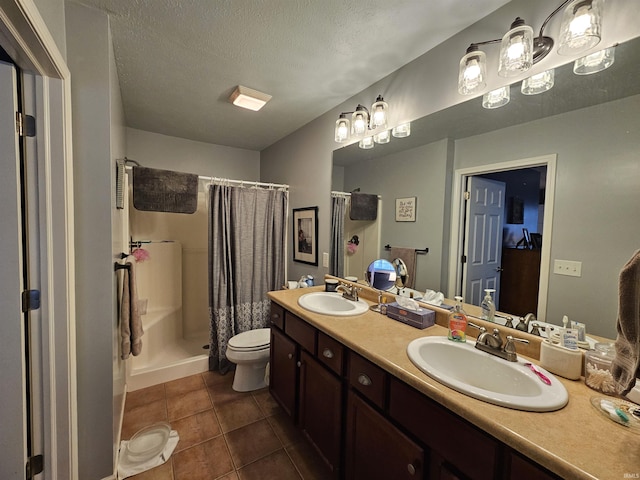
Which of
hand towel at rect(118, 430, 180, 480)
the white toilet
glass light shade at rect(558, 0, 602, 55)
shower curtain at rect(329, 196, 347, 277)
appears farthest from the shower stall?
glass light shade at rect(558, 0, 602, 55)

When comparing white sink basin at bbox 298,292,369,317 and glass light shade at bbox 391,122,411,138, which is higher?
glass light shade at bbox 391,122,411,138

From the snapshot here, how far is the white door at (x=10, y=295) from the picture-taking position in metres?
1.03

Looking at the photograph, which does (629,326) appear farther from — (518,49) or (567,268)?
(518,49)

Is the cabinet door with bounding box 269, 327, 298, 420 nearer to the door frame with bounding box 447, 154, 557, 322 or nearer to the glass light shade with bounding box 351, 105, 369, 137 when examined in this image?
the door frame with bounding box 447, 154, 557, 322

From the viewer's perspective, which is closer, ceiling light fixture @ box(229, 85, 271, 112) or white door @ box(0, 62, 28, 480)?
white door @ box(0, 62, 28, 480)

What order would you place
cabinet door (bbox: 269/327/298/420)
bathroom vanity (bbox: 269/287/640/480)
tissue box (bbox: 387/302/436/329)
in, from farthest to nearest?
cabinet door (bbox: 269/327/298/420)
tissue box (bbox: 387/302/436/329)
bathroom vanity (bbox: 269/287/640/480)

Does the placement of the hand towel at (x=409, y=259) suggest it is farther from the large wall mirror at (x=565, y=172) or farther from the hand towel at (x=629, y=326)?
the hand towel at (x=629, y=326)

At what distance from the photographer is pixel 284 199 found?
9.03ft

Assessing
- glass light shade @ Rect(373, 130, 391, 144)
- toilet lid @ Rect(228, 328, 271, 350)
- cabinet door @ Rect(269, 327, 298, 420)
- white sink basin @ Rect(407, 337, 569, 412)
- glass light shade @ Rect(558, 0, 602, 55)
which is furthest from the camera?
toilet lid @ Rect(228, 328, 271, 350)

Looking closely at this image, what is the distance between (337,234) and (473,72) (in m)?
1.35

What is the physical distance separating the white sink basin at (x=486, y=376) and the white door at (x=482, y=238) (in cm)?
35

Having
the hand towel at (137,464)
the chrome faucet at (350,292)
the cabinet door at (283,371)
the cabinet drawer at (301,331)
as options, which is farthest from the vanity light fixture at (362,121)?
the hand towel at (137,464)

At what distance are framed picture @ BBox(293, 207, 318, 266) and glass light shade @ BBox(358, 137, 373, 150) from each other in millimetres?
709

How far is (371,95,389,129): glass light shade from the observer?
5.49 ft
